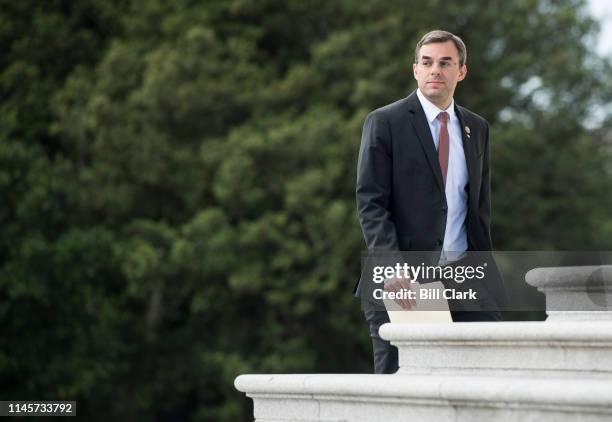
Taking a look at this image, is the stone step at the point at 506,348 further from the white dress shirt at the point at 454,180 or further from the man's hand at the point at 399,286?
the white dress shirt at the point at 454,180

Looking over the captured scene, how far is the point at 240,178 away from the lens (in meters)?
20.7

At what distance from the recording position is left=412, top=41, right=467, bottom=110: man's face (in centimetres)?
526

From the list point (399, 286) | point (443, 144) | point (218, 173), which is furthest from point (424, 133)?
point (218, 173)

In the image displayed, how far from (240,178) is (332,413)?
15436 mm

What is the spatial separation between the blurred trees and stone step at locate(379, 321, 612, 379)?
14825 millimetres

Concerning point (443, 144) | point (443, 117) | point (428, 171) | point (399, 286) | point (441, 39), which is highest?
point (441, 39)

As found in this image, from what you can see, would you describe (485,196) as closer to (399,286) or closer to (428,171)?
(428,171)

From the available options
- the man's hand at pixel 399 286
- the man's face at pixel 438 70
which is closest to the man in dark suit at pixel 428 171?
the man's face at pixel 438 70

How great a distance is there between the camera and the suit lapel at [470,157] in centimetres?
532

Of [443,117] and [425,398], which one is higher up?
[443,117]

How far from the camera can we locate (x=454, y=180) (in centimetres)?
534

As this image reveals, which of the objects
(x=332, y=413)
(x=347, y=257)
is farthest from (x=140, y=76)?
(x=332, y=413)

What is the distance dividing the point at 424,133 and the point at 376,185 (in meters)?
0.33

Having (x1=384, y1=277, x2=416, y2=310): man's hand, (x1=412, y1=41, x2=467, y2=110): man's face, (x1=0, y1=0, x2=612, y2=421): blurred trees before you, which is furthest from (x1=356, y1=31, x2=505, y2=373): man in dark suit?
(x1=0, y1=0, x2=612, y2=421): blurred trees
